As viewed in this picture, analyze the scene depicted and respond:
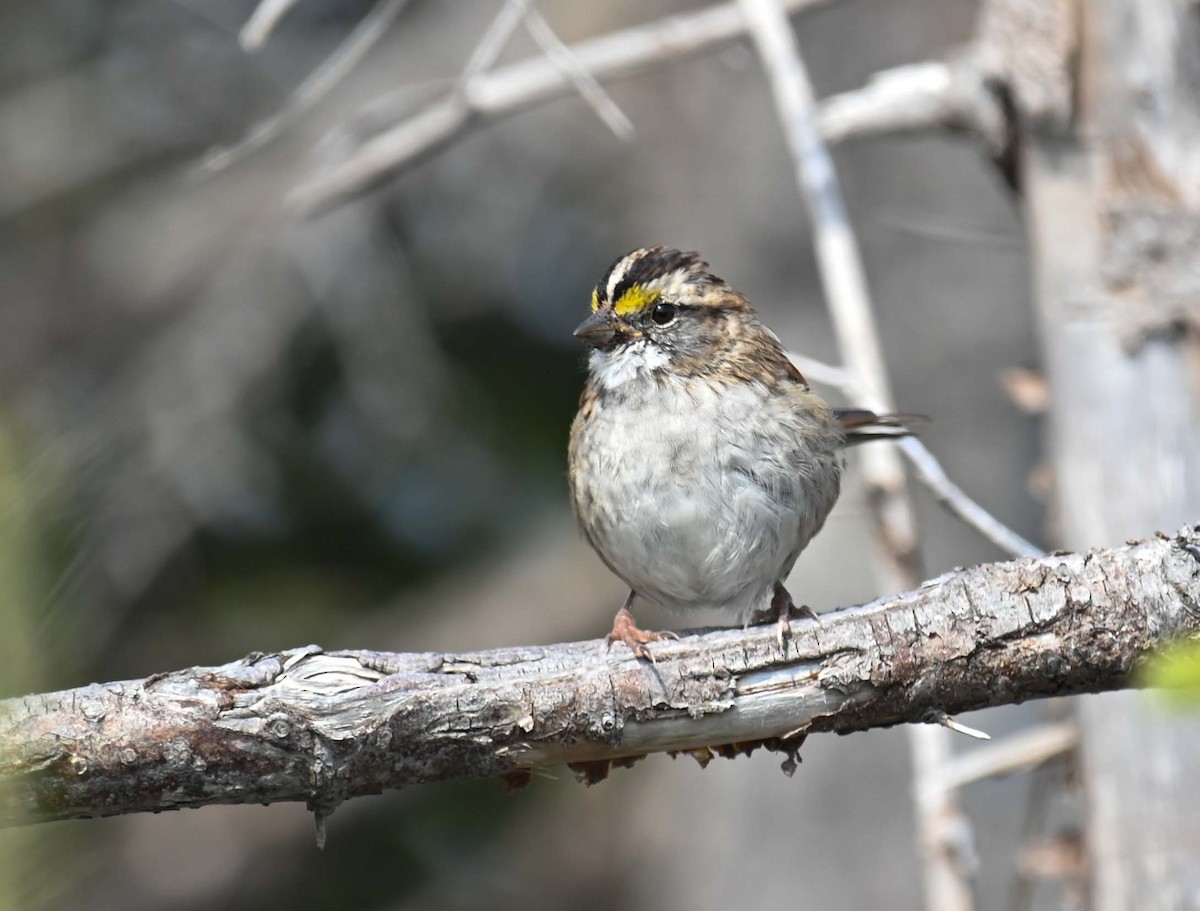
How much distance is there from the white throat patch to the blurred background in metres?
1.83

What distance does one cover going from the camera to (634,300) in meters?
4.28

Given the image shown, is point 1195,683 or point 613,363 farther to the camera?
point 613,363

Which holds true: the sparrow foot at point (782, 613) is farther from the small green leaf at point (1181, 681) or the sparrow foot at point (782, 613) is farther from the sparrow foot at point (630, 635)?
the small green leaf at point (1181, 681)

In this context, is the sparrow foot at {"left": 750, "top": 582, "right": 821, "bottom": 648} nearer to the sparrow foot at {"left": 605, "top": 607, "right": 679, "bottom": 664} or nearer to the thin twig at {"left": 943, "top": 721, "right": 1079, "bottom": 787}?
the sparrow foot at {"left": 605, "top": 607, "right": 679, "bottom": 664}

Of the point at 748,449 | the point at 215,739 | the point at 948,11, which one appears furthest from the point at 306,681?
the point at 948,11

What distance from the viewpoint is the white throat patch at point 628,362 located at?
13.9ft

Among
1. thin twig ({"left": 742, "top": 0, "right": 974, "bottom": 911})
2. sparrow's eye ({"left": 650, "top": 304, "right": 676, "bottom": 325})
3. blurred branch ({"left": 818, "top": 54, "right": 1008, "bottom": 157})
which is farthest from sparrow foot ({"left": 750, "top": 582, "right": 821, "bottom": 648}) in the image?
blurred branch ({"left": 818, "top": 54, "right": 1008, "bottom": 157})

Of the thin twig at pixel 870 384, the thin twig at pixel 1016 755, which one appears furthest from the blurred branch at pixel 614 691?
the thin twig at pixel 870 384

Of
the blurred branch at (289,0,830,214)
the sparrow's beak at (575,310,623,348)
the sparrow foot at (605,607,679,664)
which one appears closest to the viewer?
the sparrow foot at (605,607,679,664)

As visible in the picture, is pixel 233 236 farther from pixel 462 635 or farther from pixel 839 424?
pixel 839 424

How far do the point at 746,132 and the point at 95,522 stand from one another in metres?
5.78

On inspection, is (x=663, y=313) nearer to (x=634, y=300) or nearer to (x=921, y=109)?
(x=634, y=300)

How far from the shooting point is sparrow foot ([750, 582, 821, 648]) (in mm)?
3094

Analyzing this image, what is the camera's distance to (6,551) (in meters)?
1.44
